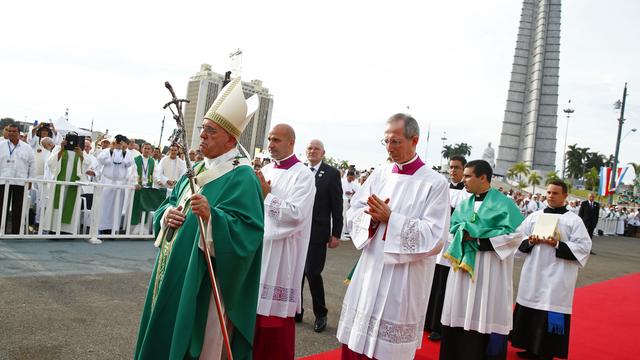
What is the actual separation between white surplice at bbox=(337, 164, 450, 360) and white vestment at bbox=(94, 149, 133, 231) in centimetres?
779

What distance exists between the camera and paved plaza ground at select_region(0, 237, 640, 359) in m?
4.17

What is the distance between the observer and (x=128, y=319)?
16.4ft

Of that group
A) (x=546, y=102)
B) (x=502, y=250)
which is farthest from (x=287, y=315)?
(x=546, y=102)

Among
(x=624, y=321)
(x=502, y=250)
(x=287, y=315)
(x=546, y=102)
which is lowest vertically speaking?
(x=624, y=321)

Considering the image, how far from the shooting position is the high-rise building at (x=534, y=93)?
65750 mm

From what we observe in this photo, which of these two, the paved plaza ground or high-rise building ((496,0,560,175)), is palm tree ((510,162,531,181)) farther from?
the paved plaza ground

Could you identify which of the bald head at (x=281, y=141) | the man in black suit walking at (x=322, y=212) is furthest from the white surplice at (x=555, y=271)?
the bald head at (x=281, y=141)

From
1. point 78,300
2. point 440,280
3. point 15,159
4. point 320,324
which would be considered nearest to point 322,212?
point 320,324

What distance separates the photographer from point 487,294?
4766 millimetres

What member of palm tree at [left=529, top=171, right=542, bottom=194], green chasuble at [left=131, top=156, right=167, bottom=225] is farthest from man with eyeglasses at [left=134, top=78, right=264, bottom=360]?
palm tree at [left=529, top=171, right=542, bottom=194]

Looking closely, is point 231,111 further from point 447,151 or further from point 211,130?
point 447,151

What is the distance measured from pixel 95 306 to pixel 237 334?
10.0ft

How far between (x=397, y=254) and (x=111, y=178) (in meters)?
9.34

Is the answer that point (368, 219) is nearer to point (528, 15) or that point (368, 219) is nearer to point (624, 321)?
point (624, 321)
